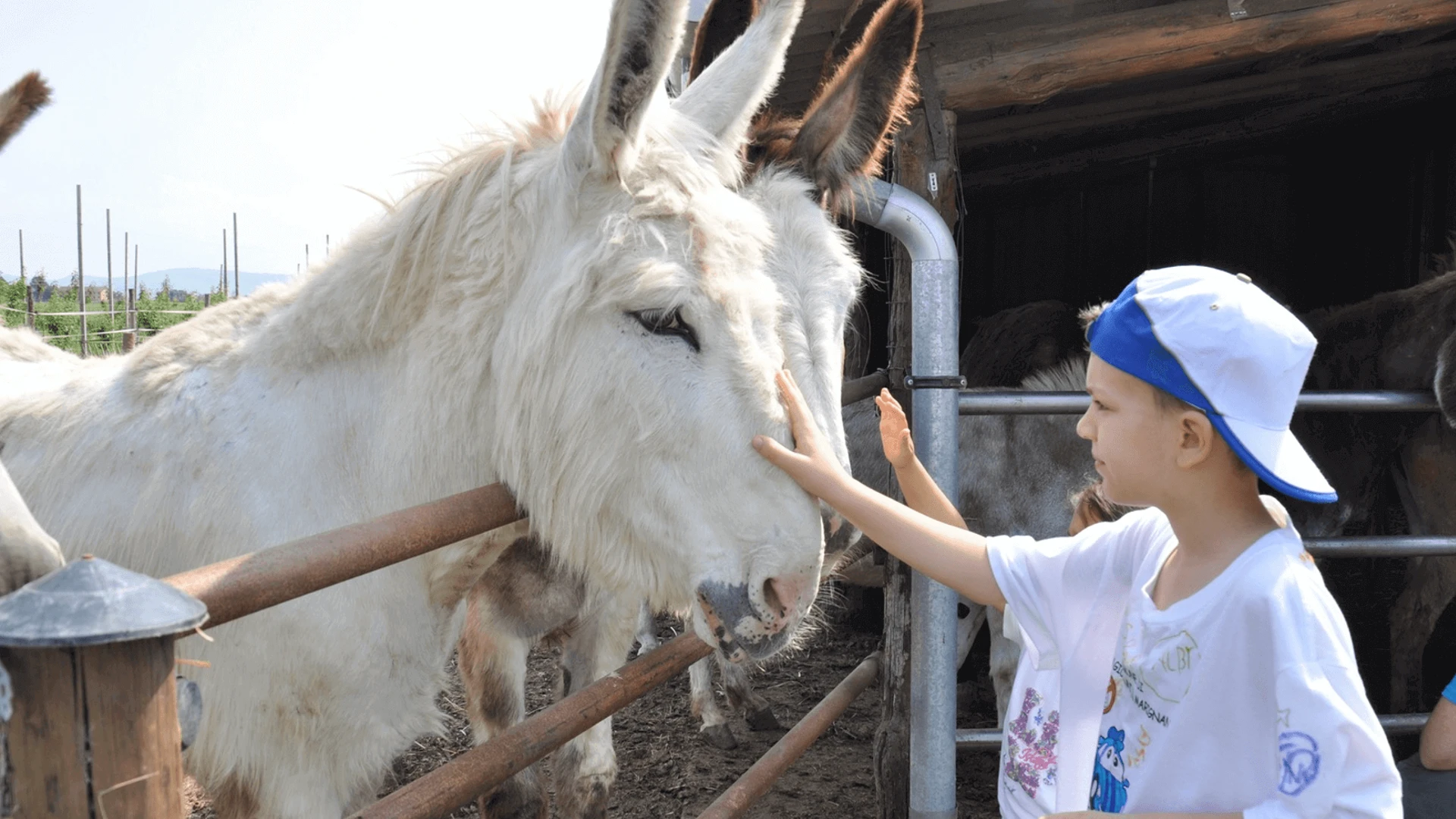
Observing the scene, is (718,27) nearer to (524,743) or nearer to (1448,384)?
(524,743)

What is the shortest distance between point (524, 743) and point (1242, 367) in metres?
1.45

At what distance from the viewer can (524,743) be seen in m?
1.86

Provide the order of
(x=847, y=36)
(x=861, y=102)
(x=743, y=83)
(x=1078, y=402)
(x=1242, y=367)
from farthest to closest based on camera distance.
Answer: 1. (x=847, y=36)
2. (x=1078, y=402)
3. (x=861, y=102)
4. (x=743, y=83)
5. (x=1242, y=367)

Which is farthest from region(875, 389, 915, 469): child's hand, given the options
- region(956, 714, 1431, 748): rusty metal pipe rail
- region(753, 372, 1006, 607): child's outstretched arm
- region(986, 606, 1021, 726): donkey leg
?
region(986, 606, 1021, 726): donkey leg

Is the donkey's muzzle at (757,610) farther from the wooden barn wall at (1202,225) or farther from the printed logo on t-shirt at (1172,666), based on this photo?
the wooden barn wall at (1202,225)

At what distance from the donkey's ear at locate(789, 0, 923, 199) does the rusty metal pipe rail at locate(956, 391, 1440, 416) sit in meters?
0.76

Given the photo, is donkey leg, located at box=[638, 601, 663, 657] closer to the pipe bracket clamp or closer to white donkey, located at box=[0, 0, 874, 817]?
the pipe bracket clamp

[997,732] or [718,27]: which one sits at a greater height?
[718,27]

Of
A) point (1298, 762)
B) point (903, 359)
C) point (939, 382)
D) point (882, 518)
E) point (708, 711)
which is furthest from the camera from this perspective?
point (708, 711)

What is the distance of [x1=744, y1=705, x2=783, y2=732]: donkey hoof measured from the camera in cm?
490

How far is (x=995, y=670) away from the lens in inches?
161

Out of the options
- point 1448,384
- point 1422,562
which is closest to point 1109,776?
point 1448,384

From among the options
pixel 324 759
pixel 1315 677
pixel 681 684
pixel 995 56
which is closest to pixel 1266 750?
pixel 1315 677

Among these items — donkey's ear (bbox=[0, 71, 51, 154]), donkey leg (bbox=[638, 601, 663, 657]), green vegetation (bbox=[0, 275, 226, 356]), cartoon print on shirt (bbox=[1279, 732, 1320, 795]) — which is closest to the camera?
cartoon print on shirt (bbox=[1279, 732, 1320, 795])
